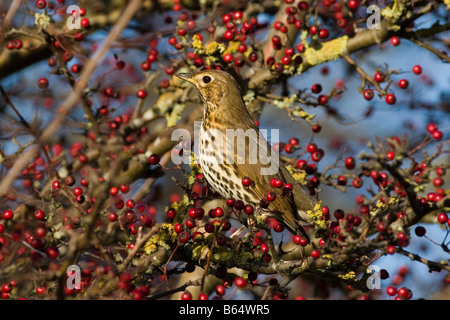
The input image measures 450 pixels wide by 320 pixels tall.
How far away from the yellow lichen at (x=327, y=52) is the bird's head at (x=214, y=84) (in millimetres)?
638

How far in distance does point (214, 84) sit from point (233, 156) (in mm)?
642

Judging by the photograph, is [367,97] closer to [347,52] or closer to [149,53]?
[347,52]

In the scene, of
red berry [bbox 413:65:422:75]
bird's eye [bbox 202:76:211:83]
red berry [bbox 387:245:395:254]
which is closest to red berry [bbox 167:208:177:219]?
red berry [bbox 387:245:395:254]

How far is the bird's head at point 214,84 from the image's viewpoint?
181 inches

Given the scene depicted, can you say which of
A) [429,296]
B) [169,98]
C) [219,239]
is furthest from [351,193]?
[219,239]

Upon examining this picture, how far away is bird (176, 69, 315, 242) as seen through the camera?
4211 millimetres

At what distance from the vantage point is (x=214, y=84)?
15.3 feet

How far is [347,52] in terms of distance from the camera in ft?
15.4

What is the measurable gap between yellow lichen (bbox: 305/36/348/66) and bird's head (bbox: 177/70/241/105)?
638 mm

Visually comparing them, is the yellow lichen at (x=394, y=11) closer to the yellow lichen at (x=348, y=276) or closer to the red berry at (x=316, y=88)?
the red berry at (x=316, y=88)

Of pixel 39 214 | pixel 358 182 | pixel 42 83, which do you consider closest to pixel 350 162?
pixel 358 182

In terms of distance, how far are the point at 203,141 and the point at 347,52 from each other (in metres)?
1.36

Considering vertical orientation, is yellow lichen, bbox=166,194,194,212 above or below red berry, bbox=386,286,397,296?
above

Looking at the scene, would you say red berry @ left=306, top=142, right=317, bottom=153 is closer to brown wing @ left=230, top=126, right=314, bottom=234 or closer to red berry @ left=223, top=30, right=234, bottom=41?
brown wing @ left=230, top=126, right=314, bottom=234
